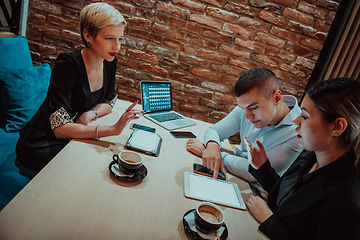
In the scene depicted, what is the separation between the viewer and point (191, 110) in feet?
8.57

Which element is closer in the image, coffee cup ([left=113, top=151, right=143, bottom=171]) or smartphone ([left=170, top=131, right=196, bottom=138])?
coffee cup ([left=113, top=151, right=143, bottom=171])

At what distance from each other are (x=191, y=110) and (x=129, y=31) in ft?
3.50

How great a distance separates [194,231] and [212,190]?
0.30 m

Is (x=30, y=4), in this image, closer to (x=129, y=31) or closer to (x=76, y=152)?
(x=129, y=31)

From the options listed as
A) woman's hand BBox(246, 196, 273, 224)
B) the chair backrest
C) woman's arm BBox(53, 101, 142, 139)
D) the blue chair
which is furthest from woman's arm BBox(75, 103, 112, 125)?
woman's hand BBox(246, 196, 273, 224)

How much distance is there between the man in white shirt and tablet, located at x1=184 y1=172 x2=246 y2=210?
3.7 inches

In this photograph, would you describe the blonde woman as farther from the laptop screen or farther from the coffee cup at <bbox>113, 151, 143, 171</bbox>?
the laptop screen

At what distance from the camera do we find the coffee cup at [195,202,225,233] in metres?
0.73

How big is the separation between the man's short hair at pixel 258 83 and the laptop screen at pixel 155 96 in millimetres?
686

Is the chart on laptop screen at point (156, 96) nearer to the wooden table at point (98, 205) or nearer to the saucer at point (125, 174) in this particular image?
Result: the wooden table at point (98, 205)

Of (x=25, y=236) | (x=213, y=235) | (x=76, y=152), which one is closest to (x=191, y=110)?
(x=76, y=152)

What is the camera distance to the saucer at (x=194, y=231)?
2.41ft

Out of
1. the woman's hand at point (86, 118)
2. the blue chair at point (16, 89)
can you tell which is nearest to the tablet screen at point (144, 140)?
the woman's hand at point (86, 118)

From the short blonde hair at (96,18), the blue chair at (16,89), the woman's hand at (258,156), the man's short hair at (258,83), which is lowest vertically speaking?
the blue chair at (16,89)
